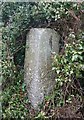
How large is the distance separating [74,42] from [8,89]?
730 millimetres

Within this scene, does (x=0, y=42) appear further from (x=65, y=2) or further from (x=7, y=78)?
(x=65, y=2)

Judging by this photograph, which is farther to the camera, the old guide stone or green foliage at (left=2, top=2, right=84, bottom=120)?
the old guide stone

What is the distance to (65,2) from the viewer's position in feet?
9.14

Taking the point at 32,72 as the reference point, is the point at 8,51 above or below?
above

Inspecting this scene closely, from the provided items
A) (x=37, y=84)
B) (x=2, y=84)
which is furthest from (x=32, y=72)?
(x=2, y=84)

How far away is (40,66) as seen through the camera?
277 cm

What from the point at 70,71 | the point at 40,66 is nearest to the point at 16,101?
the point at 40,66

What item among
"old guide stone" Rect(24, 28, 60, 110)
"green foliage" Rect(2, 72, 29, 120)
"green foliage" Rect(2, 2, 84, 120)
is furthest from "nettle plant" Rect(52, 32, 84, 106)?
"green foliage" Rect(2, 72, 29, 120)

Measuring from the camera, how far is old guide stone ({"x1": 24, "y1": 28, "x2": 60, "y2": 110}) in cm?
275

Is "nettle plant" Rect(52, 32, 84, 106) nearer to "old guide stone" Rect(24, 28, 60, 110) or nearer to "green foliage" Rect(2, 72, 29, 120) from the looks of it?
"old guide stone" Rect(24, 28, 60, 110)

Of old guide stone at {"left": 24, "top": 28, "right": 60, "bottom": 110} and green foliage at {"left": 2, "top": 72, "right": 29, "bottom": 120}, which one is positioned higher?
old guide stone at {"left": 24, "top": 28, "right": 60, "bottom": 110}

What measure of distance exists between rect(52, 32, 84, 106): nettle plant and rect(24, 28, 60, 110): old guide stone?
104 mm

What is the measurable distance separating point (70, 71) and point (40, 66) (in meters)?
0.30

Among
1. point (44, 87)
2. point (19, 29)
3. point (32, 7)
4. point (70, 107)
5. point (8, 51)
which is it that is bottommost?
point (70, 107)
